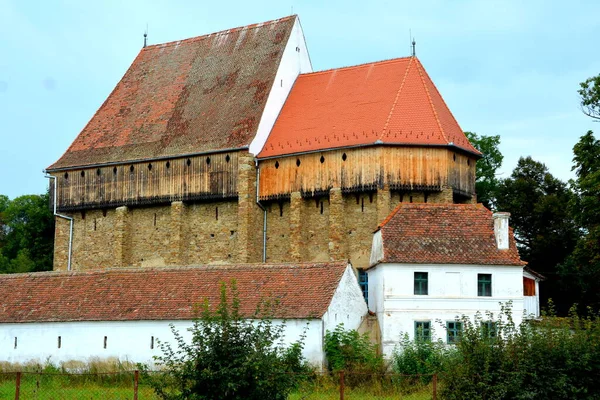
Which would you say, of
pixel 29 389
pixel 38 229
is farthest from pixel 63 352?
pixel 38 229

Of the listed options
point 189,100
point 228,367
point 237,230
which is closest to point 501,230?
point 237,230

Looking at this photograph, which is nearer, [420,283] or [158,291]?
[420,283]

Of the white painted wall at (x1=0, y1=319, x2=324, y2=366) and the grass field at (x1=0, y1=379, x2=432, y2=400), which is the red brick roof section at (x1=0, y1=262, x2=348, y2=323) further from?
the grass field at (x1=0, y1=379, x2=432, y2=400)

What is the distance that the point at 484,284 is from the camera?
1394 inches

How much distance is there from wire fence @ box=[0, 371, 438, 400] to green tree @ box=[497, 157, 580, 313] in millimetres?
26564

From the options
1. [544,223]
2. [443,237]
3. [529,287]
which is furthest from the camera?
[544,223]

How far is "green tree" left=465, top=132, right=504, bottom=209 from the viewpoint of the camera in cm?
5944

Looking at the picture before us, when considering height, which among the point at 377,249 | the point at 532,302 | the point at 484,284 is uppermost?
the point at 377,249

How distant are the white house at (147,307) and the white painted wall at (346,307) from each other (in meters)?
0.03

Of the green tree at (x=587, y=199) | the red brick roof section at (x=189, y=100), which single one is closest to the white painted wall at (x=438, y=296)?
the green tree at (x=587, y=199)

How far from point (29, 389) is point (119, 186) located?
25889 millimetres

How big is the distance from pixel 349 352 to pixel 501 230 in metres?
8.57

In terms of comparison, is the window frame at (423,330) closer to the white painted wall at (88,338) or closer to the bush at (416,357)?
the bush at (416,357)

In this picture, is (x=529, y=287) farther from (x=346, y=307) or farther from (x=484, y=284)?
(x=346, y=307)
